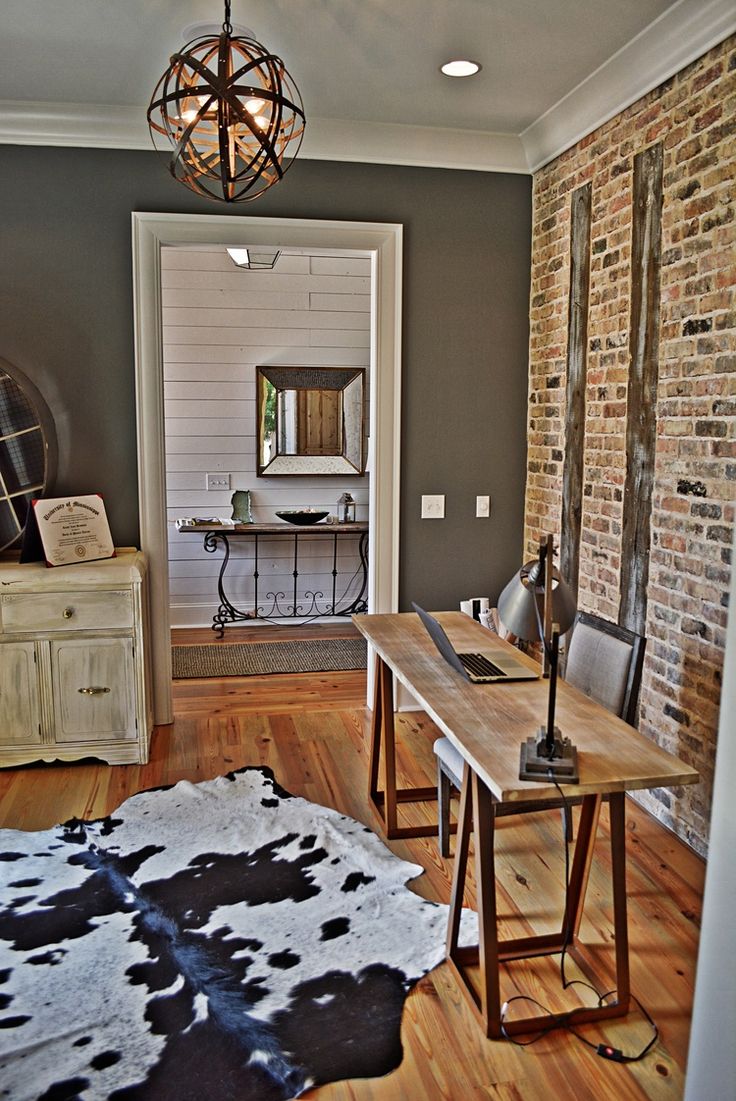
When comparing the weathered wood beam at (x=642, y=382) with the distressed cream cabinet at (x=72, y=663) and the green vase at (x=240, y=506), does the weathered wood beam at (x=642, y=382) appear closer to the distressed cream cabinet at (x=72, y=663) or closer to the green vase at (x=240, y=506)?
the distressed cream cabinet at (x=72, y=663)

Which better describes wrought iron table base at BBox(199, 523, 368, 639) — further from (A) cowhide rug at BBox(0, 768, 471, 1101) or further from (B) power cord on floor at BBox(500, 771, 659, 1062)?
(B) power cord on floor at BBox(500, 771, 659, 1062)

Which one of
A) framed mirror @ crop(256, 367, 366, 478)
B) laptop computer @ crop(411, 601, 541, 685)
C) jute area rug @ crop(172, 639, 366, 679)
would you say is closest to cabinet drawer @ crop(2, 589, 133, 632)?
jute area rug @ crop(172, 639, 366, 679)

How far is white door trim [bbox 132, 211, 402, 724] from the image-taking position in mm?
4098

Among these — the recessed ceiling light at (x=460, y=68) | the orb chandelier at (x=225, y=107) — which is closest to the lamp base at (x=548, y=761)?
the orb chandelier at (x=225, y=107)

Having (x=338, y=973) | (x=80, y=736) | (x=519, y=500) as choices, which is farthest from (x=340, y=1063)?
(x=519, y=500)

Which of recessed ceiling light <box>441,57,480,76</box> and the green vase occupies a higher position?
recessed ceiling light <box>441,57,480,76</box>

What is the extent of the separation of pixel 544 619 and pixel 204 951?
4.48 feet

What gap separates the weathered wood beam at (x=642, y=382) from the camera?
3.29 m

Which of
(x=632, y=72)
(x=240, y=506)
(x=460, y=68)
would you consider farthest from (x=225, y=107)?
(x=240, y=506)

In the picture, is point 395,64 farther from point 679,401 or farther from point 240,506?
point 240,506

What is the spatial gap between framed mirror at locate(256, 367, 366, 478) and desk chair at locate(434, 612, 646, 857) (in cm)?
375

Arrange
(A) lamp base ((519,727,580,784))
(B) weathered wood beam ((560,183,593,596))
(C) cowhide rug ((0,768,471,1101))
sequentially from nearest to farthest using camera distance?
(A) lamp base ((519,727,580,784)) < (C) cowhide rug ((0,768,471,1101)) < (B) weathered wood beam ((560,183,593,596))

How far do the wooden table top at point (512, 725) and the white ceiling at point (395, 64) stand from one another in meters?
2.11

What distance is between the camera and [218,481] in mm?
6355
